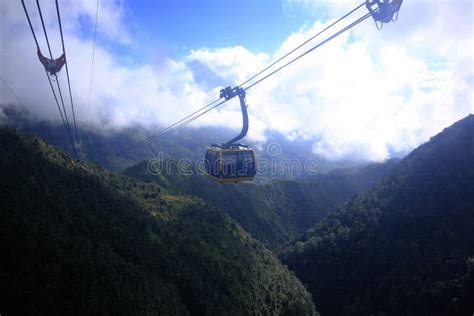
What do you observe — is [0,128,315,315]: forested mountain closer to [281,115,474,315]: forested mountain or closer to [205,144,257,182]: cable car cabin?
[281,115,474,315]: forested mountain

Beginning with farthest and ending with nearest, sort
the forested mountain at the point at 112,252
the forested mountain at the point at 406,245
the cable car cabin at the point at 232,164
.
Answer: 1. the forested mountain at the point at 406,245
2. the forested mountain at the point at 112,252
3. the cable car cabin at the point at 232,164

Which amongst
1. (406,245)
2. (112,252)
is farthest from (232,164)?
(406,245)

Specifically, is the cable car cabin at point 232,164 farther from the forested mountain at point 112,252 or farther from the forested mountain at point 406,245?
the forested mountain at point 406,245

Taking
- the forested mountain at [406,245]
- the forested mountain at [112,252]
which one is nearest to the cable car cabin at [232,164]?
the forested mountain at [112,252]

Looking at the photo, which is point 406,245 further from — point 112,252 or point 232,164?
point 232,164

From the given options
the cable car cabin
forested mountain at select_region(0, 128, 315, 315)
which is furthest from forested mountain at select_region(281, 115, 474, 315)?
the cable car cabin
